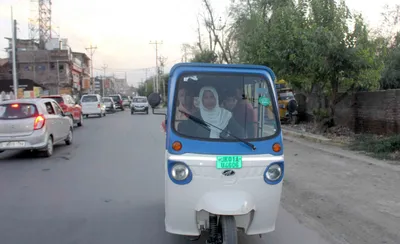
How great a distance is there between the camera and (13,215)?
19.8ft

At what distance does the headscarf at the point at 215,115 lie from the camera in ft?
13.8

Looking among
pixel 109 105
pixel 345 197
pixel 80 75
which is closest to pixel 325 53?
pixel 345 197

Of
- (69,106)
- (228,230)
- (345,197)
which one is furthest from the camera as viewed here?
(69,106)

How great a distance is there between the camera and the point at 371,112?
13914mm

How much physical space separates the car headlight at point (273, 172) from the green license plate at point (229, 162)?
0.32 meters

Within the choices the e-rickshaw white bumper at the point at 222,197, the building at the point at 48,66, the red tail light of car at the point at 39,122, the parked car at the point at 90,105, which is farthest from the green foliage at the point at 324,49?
the building at the point at 48,66

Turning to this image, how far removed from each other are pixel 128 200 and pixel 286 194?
289 centimetres

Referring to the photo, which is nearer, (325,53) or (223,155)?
(223,155)

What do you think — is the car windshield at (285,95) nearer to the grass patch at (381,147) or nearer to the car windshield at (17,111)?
the grass patch at (381,147)

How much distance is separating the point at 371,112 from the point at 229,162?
1143 cm

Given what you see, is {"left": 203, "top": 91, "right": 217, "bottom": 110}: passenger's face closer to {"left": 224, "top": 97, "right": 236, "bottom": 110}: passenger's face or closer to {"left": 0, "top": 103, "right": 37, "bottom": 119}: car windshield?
{"left": 224, "top": 97, "right": 236, "bottom": 110}: passenger's face

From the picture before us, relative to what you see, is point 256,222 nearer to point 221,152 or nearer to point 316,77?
point 221,152

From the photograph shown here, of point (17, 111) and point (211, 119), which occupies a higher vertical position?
point (211, 119)

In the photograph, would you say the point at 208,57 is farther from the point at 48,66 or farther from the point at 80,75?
the point at 80,75
